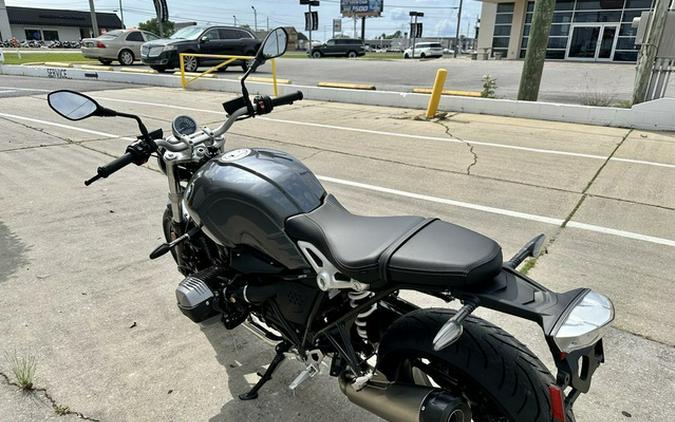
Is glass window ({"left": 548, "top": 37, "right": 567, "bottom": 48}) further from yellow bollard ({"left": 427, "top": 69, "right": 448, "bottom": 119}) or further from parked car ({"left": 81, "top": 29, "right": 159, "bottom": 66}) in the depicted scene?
parked car ({"left": 81, "top": 29, "right": 159, "bottom": 66})

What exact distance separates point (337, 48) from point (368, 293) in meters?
40.5

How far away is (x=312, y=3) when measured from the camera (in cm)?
4431

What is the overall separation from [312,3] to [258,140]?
41296 mm

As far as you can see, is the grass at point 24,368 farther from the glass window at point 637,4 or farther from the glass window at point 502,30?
the glass window at point 502,30

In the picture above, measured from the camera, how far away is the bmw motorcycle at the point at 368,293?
4.49 feet

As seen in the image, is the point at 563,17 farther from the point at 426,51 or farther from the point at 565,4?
the point at 426,51

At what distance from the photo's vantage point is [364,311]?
1.79 metres

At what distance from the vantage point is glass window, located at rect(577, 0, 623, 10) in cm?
2614

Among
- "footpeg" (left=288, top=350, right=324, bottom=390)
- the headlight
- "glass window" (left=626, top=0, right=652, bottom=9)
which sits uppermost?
"glass window" (left=626, top=0, right=652, bottom=9)

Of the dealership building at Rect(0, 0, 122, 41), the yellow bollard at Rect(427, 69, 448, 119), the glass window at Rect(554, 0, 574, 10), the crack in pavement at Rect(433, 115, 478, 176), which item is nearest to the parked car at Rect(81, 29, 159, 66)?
the yellow bollard at Rect(427, 69, 448, 119)

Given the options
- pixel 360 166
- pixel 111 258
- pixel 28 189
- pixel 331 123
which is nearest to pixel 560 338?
pixel 111 258

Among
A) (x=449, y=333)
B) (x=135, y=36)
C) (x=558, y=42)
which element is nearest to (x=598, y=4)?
(x=558, y=42)

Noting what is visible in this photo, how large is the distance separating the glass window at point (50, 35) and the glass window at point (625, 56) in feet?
255

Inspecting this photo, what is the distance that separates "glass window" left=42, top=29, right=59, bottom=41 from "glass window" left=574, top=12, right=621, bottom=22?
247 ft
